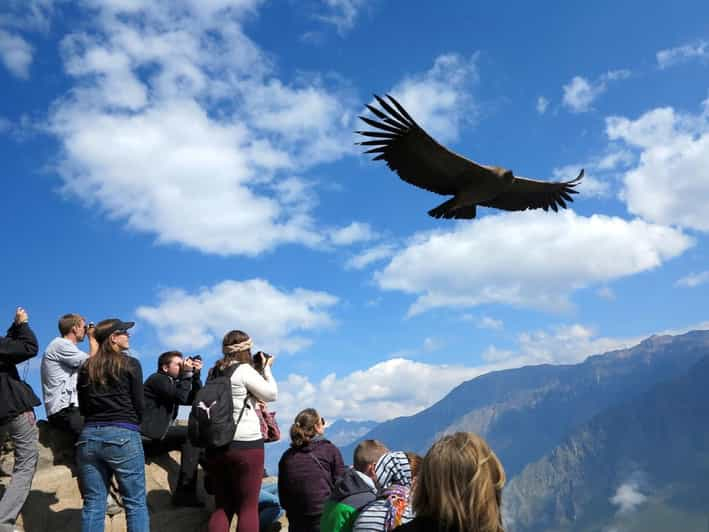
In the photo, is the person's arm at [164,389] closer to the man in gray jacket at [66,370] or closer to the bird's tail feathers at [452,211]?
the man in gray jacket at [66,370]

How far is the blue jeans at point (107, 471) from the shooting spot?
5.02 meters

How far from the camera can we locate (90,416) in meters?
5.15

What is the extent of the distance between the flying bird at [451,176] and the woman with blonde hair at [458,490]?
8468 millimetres

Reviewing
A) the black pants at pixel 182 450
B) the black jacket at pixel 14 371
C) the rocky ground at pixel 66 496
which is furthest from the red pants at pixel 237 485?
the black jacket at pixel 14 371

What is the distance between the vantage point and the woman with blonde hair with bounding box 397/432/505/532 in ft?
7.88

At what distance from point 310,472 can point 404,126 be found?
6.99m

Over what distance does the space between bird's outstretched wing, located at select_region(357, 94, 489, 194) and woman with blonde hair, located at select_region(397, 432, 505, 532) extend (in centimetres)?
845

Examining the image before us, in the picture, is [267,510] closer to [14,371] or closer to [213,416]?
[213,416]

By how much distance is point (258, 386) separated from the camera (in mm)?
5418

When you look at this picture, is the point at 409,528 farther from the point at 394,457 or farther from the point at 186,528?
the point at 186,528

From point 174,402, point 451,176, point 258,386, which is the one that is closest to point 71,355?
point 174,402

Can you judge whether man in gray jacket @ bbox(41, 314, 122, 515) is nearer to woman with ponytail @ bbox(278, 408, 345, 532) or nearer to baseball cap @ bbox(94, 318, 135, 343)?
baseball cap @ bbox(94, 318, 135, 343)

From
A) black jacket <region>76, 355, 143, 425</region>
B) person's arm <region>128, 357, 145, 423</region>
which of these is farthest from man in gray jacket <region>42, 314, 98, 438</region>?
person's arm <region>128, 357, 145, 423</region>

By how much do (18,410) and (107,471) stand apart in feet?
4.30
